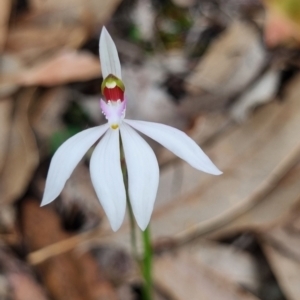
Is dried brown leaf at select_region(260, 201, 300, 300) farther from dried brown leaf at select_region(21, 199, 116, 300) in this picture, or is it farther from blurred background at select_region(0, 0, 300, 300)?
dried brown leaf at select_region(21, 199, 116, 300)

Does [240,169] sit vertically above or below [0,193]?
above

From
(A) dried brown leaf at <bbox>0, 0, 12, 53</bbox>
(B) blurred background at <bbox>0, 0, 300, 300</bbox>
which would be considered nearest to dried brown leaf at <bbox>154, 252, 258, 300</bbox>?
(B) blurred background at <bbox>0, 0, 300, 300</bbox>

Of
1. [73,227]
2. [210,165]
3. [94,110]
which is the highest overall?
[210,165]

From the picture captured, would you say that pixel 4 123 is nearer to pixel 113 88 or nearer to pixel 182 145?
pixel 113 88

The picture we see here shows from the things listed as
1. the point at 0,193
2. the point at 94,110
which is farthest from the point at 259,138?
the point at 0,193

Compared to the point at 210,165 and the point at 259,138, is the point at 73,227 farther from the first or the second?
the point at 210,165

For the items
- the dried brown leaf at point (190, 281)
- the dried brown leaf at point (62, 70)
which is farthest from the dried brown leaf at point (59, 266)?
the dried brown leaf at point (62, 70)

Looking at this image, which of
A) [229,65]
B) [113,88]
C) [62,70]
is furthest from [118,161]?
[229,65]
